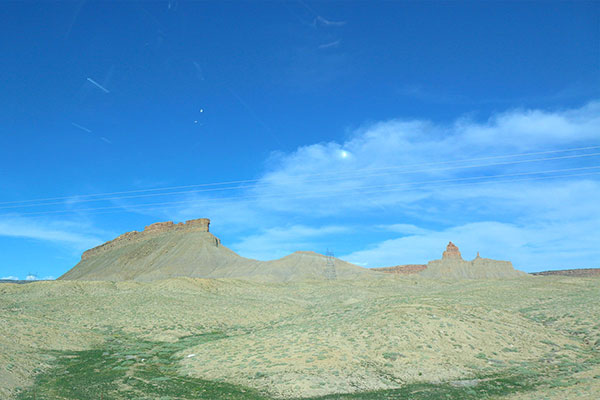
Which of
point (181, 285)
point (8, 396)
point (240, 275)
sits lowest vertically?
point (8, 396)

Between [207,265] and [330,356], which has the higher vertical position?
[207,265]

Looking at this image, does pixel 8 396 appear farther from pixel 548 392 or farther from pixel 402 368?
pixel 548 392

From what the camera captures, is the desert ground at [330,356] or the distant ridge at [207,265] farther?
the distant ridge at [207,265]

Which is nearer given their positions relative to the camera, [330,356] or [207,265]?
[330,356]

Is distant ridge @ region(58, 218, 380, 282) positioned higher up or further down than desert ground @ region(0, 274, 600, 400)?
higher up

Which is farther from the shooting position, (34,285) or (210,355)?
(34,285)

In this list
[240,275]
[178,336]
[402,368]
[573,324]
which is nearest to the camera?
[402,368]

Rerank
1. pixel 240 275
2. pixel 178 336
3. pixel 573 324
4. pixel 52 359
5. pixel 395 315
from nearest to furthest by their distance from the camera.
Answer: pixel 52 359 → pixel 395 315 → pixel 573 324 → pixel 178 336 → pixel 240 275

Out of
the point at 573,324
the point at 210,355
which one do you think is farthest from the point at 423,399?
the point at 573,324

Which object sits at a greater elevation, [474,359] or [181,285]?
[181,285]

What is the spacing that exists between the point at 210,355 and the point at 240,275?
389ft

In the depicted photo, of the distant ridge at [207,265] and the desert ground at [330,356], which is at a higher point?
the distant ridge at [207,265]

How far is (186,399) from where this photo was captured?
57.5 ft

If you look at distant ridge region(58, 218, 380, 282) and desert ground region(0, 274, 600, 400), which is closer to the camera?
desert ground region(0, 274, 600, 400)
